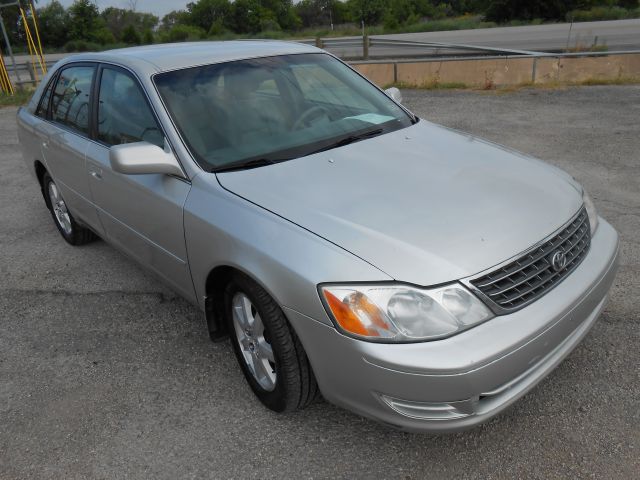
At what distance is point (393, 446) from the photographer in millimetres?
2338

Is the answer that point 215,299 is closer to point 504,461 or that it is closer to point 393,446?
point 393,446

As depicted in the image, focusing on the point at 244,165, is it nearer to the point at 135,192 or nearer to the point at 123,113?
the point at 135,192

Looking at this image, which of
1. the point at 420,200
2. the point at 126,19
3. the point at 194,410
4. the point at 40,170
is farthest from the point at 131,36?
the point at 420,200

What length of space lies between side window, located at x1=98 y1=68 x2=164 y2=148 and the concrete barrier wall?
891 cm

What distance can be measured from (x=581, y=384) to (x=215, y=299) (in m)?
1.83

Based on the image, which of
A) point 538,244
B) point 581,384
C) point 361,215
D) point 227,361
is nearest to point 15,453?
point 227,361

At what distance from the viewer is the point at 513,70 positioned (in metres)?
10.8

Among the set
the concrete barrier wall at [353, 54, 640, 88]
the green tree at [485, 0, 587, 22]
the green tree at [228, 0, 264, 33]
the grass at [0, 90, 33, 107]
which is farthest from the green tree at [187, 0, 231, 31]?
the concrete barrier wall at [353, 54, 640, 88]

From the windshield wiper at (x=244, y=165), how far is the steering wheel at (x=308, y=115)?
376 mm

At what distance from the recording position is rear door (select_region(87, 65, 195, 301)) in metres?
2.75

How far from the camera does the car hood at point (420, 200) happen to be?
2025 mm

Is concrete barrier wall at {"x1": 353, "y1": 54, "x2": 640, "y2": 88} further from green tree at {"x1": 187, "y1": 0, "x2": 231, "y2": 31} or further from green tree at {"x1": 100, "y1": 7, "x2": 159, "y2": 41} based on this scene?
green tree at {"x1": 100, "y1": 7, "x2": 159, "y2": 41}

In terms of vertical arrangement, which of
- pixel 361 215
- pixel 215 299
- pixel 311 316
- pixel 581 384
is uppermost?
pixel 361 215

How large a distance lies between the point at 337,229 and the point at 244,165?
76 cm
